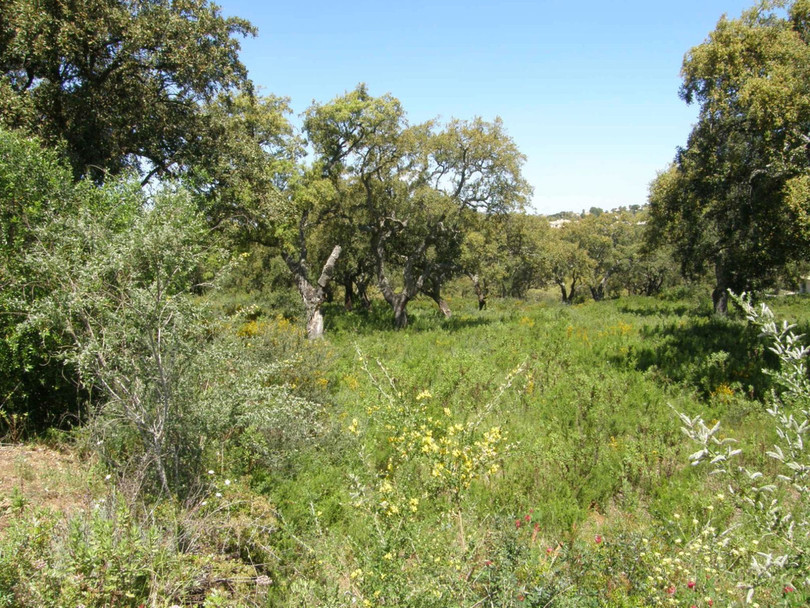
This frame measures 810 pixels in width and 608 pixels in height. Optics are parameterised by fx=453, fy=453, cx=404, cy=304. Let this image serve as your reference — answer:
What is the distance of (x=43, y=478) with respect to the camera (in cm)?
594

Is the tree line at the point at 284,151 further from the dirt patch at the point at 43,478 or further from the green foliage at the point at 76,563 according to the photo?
the green foliage at the point at 76,563

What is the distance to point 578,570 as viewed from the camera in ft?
16.3

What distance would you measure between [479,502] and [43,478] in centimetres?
579

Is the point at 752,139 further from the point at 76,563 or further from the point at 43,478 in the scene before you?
the point at 43,478

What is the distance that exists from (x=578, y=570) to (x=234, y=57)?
14049 millimetres

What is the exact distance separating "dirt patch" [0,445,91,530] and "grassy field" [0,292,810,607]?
17.5 inches

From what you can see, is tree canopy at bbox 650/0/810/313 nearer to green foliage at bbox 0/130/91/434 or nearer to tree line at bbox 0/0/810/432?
tree line at bbox 0/0/810/432

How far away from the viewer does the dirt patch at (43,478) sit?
537 centimetres

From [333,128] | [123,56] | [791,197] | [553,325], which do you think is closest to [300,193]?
[333,128]

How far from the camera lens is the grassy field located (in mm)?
3873

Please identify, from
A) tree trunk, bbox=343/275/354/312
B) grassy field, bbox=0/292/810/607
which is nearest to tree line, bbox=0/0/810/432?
grassy field, bbox=0/292/810/607

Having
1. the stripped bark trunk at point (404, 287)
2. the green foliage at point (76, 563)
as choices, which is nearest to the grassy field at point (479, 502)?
the green foliage at point (76, 563)

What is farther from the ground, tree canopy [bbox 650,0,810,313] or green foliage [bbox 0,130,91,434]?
tree canopy [bbox 650,0,810,313]

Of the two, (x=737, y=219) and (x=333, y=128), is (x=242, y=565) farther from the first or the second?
(x=333, y=128)
